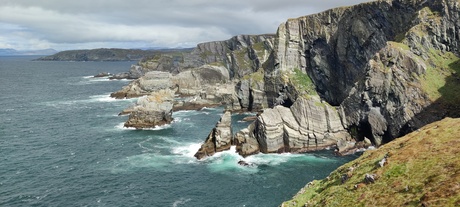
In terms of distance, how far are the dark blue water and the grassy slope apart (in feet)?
77.5

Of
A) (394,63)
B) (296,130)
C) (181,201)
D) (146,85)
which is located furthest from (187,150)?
(146,85)

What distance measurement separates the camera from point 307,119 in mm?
91875

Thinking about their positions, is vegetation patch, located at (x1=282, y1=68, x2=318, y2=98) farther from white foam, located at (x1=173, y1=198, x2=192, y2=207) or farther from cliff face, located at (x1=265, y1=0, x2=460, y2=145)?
white foam, located at (x1=173, y1=198, x2=192, y2=207)

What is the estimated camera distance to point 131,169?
79.6m

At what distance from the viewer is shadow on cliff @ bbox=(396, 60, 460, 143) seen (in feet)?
267

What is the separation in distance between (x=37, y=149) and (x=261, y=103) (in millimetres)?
76895

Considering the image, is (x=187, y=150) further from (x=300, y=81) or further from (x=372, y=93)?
(x=300, y=81)

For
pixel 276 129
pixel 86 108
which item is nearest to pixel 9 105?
pixel 86 108

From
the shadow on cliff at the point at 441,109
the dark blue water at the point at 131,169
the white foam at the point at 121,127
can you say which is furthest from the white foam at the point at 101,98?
the shadow on cliff at the point at 441,109

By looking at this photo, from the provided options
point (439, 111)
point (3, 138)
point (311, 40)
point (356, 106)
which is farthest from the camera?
point (311, 40)

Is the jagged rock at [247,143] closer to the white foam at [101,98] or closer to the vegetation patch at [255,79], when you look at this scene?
the vegetation patch at [255,79]

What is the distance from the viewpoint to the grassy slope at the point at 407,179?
28.8 metres

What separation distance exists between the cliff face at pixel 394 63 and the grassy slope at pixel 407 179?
149 ft

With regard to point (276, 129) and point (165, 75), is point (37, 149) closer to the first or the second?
point (276, 129)
